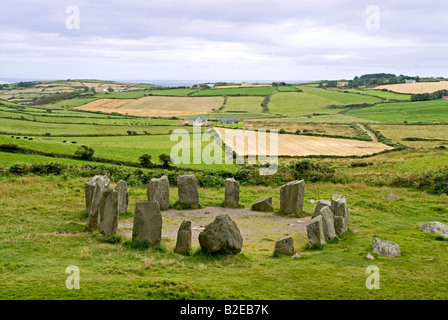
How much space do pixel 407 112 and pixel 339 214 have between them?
9625 cm

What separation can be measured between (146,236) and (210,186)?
622 inches

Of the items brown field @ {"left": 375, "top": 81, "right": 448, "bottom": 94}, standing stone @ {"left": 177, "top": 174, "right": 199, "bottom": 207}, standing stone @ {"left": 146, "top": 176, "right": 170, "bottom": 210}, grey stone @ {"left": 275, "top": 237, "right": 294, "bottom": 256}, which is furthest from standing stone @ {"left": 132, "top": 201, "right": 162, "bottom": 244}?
brown field @ {"left": 375, "top": 81, "right": 448, "bottom": 94}

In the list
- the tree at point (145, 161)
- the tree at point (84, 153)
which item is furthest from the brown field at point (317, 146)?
the tree at point (84, 153)

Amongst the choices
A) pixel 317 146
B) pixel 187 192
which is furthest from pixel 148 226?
pixel 317 146

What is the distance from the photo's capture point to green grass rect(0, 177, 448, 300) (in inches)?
510

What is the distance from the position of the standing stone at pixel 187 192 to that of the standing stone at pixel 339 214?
8.85 m

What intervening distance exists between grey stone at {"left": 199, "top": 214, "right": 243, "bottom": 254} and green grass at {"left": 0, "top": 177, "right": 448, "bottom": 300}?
41 cm

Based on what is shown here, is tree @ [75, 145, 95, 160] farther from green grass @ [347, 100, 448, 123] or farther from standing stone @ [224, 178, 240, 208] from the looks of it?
green grass @ [347, 100, 448, 123]

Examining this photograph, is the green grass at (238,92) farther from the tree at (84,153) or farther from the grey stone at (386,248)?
the grey stone at (386,248)

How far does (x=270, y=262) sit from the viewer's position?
16.5m

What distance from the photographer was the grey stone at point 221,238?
16.8 m
